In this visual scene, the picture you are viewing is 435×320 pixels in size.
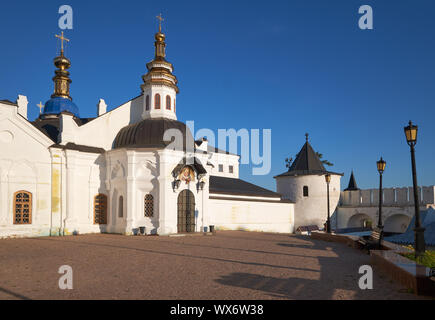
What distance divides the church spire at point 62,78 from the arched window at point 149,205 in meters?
15.0

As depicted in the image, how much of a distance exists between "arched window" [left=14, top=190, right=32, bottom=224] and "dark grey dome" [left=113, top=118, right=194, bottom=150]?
629cm

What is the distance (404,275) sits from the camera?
734cm

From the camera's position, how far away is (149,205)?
22.1 meters

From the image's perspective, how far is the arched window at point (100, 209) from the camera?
75.7ft

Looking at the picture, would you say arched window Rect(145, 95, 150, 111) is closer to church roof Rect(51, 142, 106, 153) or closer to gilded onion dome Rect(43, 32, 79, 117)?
church roof Rect(51, 142, 106, 153)

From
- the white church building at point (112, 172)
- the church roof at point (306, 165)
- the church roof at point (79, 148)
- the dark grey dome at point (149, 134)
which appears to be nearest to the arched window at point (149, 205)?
the white church building at point (112, 172)

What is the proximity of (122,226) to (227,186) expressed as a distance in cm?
1167

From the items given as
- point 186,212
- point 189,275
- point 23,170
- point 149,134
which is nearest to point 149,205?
point 186,212

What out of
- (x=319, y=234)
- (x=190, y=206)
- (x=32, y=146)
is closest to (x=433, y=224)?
(x=319, y=234)

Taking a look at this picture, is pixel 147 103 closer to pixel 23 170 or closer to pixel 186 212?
pixel 186 212

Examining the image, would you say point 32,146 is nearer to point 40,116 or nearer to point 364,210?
point 40,116

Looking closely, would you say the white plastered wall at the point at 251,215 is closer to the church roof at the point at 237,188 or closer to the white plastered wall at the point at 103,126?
the church roof at the point at 237,188

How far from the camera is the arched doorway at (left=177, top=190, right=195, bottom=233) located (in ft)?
73.3

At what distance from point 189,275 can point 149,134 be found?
15.3 metres
